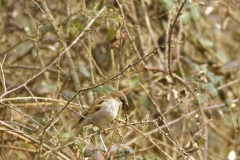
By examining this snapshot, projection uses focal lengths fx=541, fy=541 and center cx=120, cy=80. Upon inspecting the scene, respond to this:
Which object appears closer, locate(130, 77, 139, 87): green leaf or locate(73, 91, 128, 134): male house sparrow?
locate(73, 91, 128, 134): male house sparrow

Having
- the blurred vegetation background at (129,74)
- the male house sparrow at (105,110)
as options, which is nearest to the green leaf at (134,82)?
the blurred vegetation background at (129,74)

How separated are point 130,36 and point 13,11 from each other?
1757 millimetres

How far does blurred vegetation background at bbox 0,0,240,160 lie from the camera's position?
3795mm

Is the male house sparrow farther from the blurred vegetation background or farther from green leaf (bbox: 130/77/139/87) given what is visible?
green leaf (bbox: 130/77/139/87)

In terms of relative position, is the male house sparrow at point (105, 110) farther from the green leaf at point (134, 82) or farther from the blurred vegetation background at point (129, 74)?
the green leaf at point (134, 82)

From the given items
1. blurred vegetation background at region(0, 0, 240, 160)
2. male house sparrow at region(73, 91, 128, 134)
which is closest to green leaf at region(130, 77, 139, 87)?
blurred vegetation background at region(0, 0, 240, 160)

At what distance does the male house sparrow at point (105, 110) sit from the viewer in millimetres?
3465

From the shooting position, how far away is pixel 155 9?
530 centimetres

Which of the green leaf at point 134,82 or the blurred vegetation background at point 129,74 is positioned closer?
the blurred vegetation background at point 129,74

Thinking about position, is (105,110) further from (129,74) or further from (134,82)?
(134,82)

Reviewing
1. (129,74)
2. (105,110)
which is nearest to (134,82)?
(129,74)

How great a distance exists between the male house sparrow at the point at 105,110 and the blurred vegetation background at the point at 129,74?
0.33 feet

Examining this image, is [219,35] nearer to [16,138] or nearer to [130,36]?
[130,36]

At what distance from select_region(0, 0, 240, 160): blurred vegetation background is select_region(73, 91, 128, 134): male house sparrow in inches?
3.9
